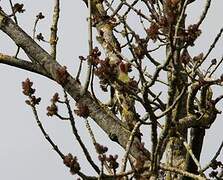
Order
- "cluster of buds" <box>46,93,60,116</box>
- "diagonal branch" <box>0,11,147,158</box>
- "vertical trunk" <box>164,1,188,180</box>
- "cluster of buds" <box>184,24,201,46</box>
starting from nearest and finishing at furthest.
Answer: "vertical trunk" <box>164,1,188,180</box> → "cluster of buds" <box>184,24,201,46</box> → "cluster of buds" <box>46,93,60,116</box> → "diagonal branch" <box>0,11,147,158</box>

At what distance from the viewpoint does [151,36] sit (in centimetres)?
394

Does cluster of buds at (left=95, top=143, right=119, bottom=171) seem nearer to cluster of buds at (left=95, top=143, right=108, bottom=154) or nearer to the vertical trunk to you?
cluster of buds at (left=95, top=143, right=108, bottom=154)

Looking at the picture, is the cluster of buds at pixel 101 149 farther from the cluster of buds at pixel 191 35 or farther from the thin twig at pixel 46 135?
the cluster of buds at pixel 191 35

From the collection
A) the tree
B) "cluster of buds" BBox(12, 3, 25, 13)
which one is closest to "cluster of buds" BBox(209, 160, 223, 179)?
the tree

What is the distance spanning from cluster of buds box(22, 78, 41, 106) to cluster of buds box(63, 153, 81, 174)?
2.80 feet

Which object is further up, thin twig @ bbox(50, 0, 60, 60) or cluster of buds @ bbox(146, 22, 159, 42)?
thin twig @ bbox(50, 0, 60, 60)

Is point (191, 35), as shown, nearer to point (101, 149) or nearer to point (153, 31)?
point (153, 31)

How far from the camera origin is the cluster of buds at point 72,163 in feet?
13.4

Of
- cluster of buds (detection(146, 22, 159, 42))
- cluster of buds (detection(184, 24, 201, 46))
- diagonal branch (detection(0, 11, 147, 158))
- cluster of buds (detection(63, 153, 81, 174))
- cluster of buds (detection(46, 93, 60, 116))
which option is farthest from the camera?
diagonal branch (detection(0, 11, 147, 158))

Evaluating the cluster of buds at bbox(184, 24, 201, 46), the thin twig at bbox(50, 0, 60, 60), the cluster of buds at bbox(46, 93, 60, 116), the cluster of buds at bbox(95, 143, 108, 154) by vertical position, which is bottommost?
the cluster of buds at bbox(95, 143, 108, 154)

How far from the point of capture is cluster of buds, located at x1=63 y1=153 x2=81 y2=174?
→ 408 centimetres

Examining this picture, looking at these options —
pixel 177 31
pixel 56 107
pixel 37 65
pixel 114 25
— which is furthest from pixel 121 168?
pixel 114 25

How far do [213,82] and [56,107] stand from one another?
137 centimetres

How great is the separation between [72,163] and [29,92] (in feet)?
3.10
